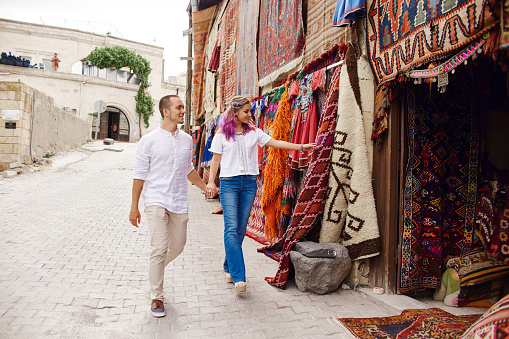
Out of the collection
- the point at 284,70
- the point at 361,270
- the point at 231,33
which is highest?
the point at 231,33

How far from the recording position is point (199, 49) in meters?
14.6

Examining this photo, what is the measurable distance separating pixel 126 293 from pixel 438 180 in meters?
3.05

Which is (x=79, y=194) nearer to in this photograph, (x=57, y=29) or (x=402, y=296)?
(x=402, y=296)

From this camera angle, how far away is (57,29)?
1297 inches

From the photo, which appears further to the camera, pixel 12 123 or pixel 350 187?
pixel 12 123

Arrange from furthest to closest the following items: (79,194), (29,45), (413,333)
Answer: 1. (29,45)
2. (79,194)
3. (413,333)

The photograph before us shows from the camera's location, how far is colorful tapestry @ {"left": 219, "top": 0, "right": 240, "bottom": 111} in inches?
339

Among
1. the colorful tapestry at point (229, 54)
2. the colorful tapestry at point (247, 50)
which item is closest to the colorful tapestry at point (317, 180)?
the colorful tapestry at point (247, 50)

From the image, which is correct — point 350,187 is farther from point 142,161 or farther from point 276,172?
point 142,161

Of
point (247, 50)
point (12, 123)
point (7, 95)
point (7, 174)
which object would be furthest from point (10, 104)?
point (247, 50)

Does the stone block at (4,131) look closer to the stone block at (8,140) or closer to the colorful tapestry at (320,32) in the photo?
the stone block at (8,140)

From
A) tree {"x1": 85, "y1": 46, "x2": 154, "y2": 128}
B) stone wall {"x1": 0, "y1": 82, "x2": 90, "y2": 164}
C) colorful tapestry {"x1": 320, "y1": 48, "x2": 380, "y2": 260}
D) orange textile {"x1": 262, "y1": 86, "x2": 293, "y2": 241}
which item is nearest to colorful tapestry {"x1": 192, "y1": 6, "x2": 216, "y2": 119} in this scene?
stone wall {"x1": 0, "y1": 82, "x2": 90, "y2": 164}

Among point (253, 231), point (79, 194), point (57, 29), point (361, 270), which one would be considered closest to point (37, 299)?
point (361, 270)

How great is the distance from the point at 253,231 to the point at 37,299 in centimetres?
349
